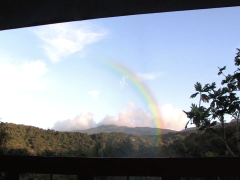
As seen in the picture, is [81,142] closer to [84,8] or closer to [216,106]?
[216,106]

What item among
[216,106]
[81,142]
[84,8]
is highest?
[84,8]

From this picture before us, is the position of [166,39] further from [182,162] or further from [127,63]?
[182,162]

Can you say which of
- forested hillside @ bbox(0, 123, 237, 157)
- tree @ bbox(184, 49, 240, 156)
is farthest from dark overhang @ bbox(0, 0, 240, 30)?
forested hillside @ bbox(0, 123, 237, 157)

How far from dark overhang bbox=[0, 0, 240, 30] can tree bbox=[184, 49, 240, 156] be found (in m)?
2.00

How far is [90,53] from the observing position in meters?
11.3

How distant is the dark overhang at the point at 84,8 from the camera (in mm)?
1399

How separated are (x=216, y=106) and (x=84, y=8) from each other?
279 centimetres

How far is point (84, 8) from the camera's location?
1.47m

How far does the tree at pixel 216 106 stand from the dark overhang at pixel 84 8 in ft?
6.57

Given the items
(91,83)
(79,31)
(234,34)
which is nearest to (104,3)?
(234,34)

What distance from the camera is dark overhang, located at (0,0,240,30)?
4.59ft

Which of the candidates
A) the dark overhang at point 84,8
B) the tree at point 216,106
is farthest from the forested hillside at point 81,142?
the dark overhang at point 84,8

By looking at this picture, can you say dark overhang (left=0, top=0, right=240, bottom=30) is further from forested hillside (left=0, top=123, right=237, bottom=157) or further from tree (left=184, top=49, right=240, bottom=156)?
forested hillside (left=0, top=123, right=237, bottom=157)

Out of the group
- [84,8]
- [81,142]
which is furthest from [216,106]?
[81,142]
